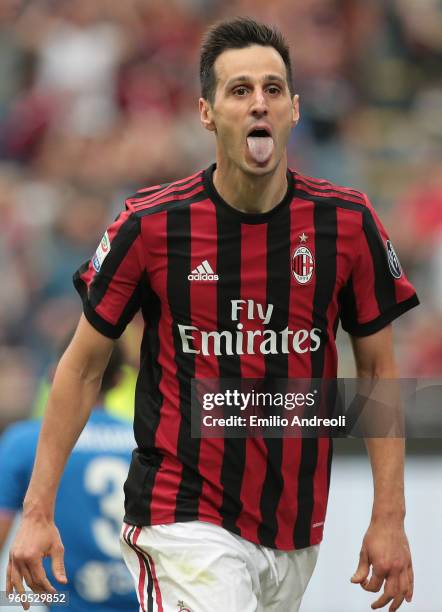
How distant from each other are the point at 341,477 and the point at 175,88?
358 centimetres

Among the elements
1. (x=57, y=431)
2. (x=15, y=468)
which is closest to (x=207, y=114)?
(x=57, y=431)

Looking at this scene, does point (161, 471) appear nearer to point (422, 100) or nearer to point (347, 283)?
point (347, 283)

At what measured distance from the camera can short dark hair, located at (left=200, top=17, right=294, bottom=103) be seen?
12.5 ft

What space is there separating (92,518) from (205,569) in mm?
1232

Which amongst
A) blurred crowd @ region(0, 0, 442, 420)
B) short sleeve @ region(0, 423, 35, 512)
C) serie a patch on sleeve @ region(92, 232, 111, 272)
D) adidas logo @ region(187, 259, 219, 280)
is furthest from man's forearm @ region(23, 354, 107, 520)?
blurred crowd @ region(0, 0, 442, 420)

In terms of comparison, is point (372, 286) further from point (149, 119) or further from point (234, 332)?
point (149, 119)

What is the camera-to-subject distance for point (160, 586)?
376 cm

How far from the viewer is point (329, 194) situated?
12.8 ft

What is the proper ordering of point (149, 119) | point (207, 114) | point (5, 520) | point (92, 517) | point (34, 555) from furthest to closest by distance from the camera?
point (149, 119), point (5, 520), point (92, 517), point (207, 114), point (34, 555)

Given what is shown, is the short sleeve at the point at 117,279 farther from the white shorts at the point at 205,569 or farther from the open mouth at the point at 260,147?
the white shorts at the point at 205,569

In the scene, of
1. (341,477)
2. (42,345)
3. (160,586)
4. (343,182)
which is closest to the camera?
(160,586)

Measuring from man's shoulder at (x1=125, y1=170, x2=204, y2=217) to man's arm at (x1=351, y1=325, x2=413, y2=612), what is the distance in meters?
0.71

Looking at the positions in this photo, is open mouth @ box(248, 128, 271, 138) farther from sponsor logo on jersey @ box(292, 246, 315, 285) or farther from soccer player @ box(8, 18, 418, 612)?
sponsor logo on jersey @ box(292, 246, 315, 285)

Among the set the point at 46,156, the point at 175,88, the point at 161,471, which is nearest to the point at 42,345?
the point at 46,156
